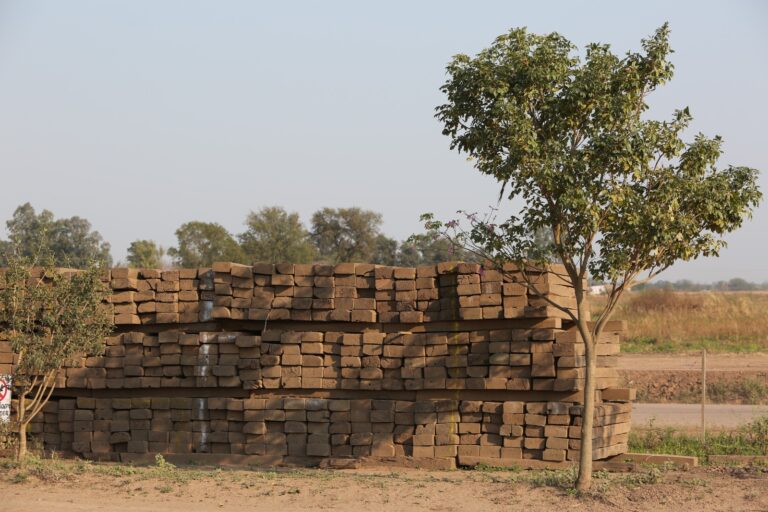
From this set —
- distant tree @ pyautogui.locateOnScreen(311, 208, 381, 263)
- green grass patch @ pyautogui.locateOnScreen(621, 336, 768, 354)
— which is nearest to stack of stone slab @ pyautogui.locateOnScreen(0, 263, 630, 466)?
green grass patch @ pyautogui.locateOnScreen(621, 336, 768, 354)

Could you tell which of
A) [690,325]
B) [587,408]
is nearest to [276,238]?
[690,325]

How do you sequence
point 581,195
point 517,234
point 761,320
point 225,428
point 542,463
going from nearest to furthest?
point 581,195 → point 517,234 → point 542,463 → point 225,428 → point 761,320

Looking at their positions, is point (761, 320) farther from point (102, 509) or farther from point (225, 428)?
point (102, 509)

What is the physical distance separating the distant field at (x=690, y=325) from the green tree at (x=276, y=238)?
50.8 ft

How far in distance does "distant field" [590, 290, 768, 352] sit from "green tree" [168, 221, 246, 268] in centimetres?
1732

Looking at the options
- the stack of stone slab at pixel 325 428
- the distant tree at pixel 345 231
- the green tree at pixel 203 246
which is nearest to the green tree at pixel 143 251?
the green tree at pixel 203 246

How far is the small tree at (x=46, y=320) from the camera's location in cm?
1288

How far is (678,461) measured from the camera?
12.9m

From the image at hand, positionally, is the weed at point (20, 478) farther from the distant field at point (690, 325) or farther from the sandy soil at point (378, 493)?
the distant field at point (690, 325)

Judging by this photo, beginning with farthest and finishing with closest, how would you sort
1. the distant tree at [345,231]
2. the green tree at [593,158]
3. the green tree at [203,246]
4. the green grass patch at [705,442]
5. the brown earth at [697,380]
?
1. the distant tree at [345,231]
2. the green tree at [203,246]
3. the brown earth at [697,380]
4. the green grass patch at [705,442]
5. the green tree at [593,158]

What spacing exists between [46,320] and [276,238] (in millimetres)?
33183

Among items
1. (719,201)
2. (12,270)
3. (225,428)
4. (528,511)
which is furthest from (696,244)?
(12,270)

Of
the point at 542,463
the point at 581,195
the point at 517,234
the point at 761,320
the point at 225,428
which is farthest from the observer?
the point at 761,320

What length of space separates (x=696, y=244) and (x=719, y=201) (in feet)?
1.93
